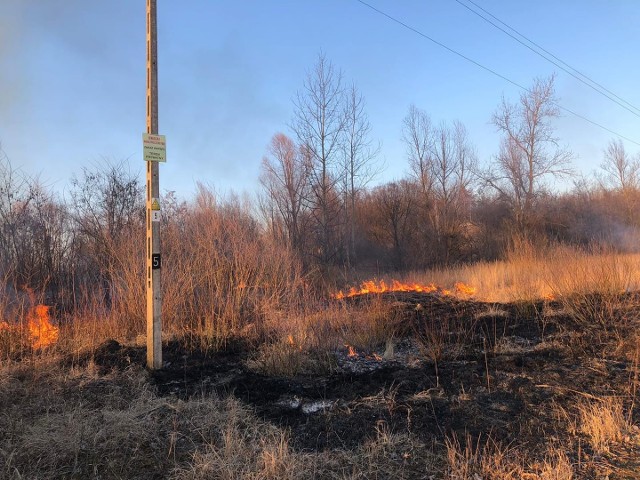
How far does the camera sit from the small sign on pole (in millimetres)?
5484

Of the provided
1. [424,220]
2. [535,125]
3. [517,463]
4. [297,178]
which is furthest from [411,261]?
[517,463]

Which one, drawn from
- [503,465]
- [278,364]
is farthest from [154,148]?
[503,465]

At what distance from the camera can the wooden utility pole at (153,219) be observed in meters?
5.60

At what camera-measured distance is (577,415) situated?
3895 millimetres

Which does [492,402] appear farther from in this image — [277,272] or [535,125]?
[535,125]

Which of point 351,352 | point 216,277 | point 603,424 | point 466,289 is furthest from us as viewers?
point 466,289

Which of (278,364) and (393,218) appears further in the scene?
(393,218)

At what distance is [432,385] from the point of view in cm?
480

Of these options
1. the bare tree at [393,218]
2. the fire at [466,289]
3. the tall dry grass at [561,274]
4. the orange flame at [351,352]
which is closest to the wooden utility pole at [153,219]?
the orange flame at [351,352]

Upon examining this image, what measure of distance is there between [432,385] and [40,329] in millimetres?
6088

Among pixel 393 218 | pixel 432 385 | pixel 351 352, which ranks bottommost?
pixel 432 385

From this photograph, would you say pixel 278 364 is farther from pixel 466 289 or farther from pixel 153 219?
pixel 466 289

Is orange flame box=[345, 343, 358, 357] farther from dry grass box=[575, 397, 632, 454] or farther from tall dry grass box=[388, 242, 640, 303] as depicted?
A: tall dry grass box=[388, 242, 640, 303]

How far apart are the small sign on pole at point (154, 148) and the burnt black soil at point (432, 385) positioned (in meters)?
2.88
